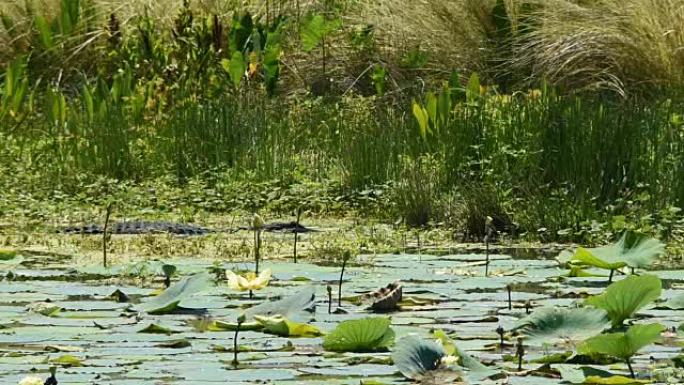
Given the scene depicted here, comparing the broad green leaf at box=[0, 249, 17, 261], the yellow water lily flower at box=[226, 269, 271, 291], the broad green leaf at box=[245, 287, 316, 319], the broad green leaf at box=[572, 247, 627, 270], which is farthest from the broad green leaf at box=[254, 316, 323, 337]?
the broad green leaf at box=[0, 249, 17, 261]

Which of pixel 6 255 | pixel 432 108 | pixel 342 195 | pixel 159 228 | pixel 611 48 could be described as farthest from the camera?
pixel 611 48

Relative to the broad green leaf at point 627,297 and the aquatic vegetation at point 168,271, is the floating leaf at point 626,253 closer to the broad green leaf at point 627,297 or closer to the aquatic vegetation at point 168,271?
the broad green leaf at point 627,297

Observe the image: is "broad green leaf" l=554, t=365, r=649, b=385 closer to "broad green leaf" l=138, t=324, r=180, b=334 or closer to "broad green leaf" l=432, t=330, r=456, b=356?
"broad green leaf" l=432, t=330, r=456, b=356

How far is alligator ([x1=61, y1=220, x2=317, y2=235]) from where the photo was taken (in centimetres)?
738

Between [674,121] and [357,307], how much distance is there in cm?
376

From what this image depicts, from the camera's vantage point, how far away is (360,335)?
411 cm

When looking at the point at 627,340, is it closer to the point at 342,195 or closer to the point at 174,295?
the point at 174,295

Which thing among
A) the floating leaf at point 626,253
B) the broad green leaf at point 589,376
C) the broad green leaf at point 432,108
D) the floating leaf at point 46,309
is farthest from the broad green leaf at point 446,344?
the broad green leaf at point 432,108

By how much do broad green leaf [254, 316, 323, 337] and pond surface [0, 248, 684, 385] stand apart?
4cm

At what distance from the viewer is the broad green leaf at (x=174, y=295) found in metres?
4.78

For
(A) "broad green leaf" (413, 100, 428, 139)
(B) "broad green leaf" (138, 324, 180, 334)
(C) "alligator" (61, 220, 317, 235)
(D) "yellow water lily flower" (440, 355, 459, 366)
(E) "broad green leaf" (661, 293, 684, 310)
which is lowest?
(B) "broad green leaf" (138, 324, 180, 334)

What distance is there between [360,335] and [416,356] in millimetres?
423

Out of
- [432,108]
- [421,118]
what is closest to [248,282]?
[421,118]

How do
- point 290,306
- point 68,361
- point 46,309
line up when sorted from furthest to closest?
1. point 46,309
2. point 290,306
3. point 68,361
